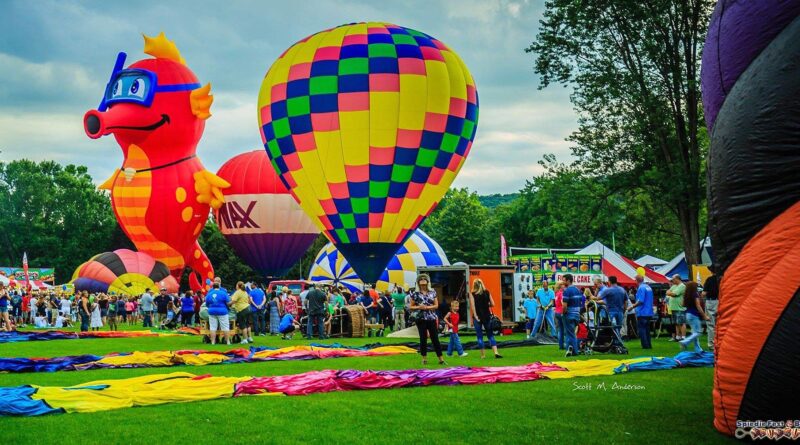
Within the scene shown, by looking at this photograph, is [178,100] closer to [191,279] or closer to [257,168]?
[257,168]

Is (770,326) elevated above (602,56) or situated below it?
below

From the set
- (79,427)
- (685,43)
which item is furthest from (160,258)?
(79,427)

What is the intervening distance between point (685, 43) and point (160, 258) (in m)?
23.7

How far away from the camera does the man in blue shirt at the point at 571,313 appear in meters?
14.6

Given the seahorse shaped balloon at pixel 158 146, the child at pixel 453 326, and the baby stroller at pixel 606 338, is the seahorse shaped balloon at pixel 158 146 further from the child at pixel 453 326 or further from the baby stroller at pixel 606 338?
the baby stroller at pixel 606 338

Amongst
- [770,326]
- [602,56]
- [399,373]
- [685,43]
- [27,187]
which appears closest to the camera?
[770,326]

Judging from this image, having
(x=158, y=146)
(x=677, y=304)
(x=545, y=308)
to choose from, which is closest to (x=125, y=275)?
(x=158, y=146)

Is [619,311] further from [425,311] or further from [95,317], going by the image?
[95,317]

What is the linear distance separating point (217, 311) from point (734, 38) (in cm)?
1400

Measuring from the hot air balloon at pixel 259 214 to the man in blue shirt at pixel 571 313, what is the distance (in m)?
26.0

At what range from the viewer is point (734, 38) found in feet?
23.3

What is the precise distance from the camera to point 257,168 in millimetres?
39188
